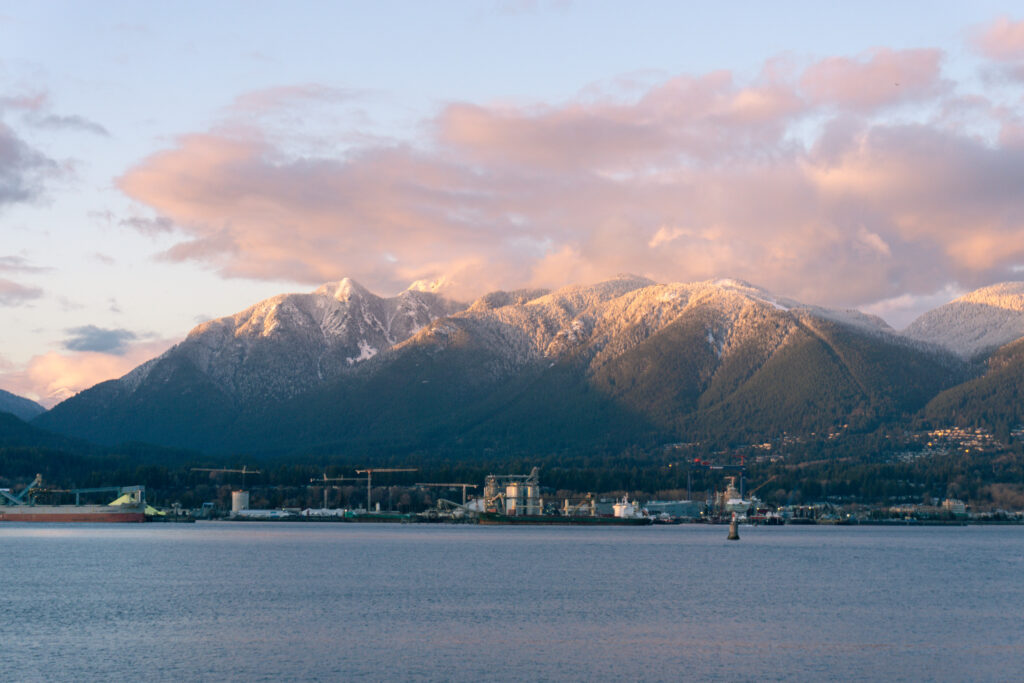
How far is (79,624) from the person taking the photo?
305 feet

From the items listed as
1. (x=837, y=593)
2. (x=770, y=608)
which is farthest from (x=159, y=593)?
(x=837, y=593)

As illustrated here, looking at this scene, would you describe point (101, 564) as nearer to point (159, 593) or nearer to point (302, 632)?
point (159, 593)

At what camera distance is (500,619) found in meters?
99.3

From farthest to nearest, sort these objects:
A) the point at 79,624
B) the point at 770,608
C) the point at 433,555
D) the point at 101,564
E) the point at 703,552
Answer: the point at 703,552, the point at 433,555, the point at 101,564, the point at 770,608, the point at 79,624

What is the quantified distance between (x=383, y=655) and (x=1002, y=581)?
89178 mm

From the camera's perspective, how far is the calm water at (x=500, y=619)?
76.6 meters

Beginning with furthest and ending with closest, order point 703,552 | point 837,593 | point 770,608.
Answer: point 703,552 → point 837,593 → point 770,608

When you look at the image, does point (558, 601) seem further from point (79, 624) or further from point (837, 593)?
point (79, 624)

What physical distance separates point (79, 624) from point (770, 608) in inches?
2256

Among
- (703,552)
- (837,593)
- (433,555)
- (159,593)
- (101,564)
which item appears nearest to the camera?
(159,593)

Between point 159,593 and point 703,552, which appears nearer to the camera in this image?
point 159,593

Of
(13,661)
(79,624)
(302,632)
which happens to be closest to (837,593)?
(302,632)

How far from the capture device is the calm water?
7656 cm

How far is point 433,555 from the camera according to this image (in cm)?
17450
